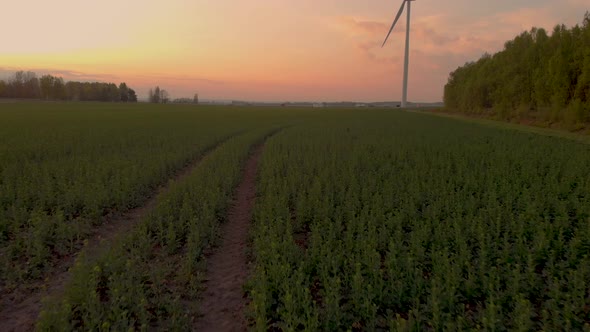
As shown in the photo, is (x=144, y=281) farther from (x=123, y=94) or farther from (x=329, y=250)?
(x=123, y=94)

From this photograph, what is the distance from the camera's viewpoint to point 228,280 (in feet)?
22.4

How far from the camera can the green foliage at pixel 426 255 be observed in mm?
5180

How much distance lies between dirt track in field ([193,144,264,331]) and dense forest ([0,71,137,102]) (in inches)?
6999

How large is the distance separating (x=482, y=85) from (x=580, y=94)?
35429mm

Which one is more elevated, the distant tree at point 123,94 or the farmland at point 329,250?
the distant tree at point 123,94

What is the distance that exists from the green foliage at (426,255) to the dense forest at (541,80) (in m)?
30.5

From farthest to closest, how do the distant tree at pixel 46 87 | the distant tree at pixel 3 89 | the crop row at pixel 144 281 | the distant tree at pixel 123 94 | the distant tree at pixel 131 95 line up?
1. the distant tree at pixel 131 95
2. the distant tree at pixel 123 94
3. the distant tree at pixel 46 87
4. the distant tree at pixel 3 89
5. the crop row at pixel 144 281

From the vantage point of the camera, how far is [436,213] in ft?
30.3

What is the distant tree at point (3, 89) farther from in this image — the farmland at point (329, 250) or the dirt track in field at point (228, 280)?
the dirt track in field at point (228, 280)

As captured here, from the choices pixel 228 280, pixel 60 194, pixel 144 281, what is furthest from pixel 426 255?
pixel 60 194

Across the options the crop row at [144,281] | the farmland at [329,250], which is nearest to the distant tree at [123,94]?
the farmland at [329,250]

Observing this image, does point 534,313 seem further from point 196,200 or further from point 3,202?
point 3,202

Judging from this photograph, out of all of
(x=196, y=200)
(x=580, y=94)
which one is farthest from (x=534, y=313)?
(x=580, y=94)

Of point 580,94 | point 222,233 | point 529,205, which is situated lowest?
point 222,233
